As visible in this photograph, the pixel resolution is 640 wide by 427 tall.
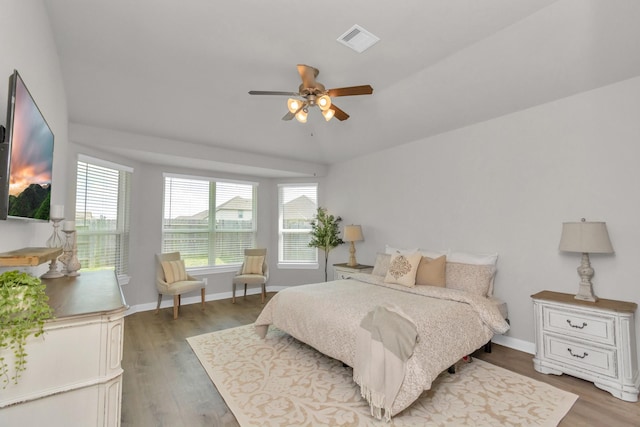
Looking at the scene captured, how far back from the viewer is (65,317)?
1312 millimetres

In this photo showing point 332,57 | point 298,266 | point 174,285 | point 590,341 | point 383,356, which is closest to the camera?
point 383,356

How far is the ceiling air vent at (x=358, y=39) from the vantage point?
8.89 feet

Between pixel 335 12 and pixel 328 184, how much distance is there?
4.00 metres

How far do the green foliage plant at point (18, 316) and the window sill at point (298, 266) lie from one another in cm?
519

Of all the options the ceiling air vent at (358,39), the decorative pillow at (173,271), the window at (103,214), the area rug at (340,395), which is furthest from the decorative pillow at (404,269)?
the window at (103,214)

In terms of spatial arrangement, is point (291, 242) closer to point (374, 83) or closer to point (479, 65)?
point (374, 83)

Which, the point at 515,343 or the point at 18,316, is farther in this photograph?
the point at 515,343

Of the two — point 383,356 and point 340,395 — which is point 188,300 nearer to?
point 340,395

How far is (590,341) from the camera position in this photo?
2.64m

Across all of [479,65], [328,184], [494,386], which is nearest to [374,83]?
[479,65]

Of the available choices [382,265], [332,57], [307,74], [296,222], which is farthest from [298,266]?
[307,74]

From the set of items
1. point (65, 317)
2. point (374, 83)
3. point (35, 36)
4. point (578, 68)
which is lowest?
point (65, 317)

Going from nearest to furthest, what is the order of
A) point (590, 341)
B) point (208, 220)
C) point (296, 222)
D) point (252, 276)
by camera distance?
point (590, 341)
point (252, 276)
point (208, 220)
point (296, 222)

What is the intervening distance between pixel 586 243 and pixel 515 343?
147 cm
